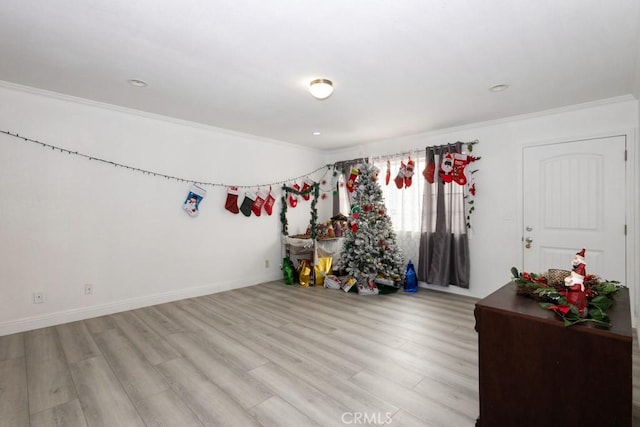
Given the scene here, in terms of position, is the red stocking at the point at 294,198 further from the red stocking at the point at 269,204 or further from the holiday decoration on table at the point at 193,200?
the holiday decoration on table at the point at 193,200

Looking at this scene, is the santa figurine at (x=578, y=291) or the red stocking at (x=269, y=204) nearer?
the santa figurine at (x=578, y=291)

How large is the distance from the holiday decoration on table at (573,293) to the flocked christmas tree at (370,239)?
8.83ft

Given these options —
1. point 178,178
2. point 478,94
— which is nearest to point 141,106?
point 178,178

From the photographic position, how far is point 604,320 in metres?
1.33

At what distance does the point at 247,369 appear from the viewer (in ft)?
7.63

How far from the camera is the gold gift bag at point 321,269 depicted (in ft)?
16.2

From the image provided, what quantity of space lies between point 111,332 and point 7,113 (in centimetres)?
239

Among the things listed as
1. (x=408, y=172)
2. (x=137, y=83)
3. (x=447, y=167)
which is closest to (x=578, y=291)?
(x=447, y=167)

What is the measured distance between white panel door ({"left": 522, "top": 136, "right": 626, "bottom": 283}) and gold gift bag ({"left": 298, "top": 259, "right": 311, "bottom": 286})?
3.04 metres

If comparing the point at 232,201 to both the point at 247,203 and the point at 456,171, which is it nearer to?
the point at 247,203

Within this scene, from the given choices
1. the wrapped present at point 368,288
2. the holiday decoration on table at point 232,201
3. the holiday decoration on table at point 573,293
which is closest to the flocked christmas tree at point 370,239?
the wrapped present at point 368,288

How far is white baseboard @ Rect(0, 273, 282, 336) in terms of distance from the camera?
9.88 ft

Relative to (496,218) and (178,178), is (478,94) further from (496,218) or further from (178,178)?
(178,178)

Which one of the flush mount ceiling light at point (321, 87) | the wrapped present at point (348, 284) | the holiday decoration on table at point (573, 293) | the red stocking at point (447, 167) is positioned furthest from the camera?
the wrapped present at point (348, 284)
